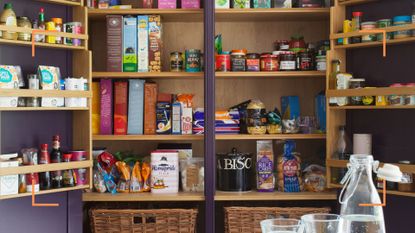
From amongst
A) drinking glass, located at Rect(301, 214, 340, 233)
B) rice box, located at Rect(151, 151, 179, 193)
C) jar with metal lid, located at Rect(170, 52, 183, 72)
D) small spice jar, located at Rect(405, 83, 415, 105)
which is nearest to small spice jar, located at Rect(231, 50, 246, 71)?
jar with metal lid, located at Rect(170, 52, 183, 72)

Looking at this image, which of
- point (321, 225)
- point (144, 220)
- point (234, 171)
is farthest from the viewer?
point (234, 171)

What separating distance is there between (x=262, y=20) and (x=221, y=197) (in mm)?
1231

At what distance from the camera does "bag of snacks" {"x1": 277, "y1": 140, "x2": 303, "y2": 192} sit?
379 centimetres

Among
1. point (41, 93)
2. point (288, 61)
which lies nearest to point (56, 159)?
point (41, 93)

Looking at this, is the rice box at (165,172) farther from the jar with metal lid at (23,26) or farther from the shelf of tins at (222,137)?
the jar with metal lid at (23,26)

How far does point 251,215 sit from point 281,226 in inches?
89.4

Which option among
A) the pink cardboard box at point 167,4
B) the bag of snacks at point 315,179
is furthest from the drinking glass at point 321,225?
the pink cardboard box at point 167,4

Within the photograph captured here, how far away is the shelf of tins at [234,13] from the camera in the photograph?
3.75 m

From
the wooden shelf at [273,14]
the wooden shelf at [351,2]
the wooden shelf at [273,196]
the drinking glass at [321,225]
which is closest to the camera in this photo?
the drinking glass at [321,225]

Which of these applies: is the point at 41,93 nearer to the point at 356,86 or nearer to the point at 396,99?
the point at 356,86

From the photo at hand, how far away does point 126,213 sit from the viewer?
3635 mm

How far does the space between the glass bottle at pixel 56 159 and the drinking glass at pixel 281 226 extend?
7.02ft

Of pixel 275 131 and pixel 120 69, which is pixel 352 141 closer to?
pixel 275 131

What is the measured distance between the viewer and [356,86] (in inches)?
136
